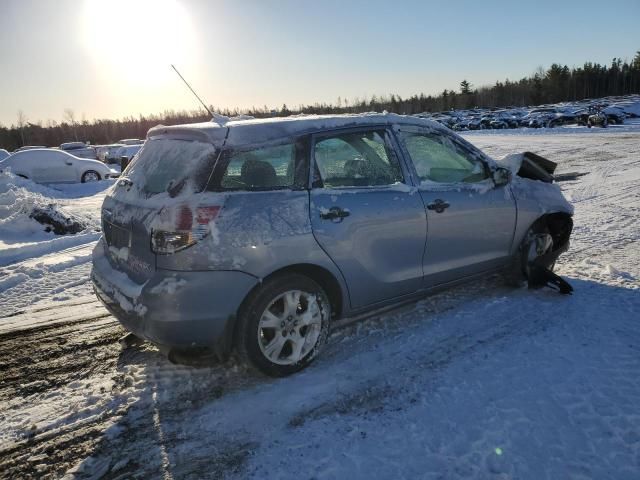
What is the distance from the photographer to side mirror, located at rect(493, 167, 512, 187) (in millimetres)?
4309

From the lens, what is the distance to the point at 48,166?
17.4 metres

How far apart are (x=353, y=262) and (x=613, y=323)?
2272 mm

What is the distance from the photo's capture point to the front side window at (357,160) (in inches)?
136

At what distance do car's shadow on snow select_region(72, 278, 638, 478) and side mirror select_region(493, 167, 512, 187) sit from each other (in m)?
1.11

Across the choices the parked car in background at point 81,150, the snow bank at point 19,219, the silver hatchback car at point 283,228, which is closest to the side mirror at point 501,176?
the silver hatchback car at point 283,228

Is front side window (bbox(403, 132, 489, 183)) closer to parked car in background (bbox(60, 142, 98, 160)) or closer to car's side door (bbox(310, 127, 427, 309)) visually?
car's side door (bbox(310, 127, 427, 309))

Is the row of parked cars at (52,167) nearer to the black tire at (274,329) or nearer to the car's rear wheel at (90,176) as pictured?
the car's rear wheel at (90,176)

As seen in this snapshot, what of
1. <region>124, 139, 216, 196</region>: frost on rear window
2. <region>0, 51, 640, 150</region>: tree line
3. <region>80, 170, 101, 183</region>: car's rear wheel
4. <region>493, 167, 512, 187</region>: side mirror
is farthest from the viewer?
<region>0, 51, 640, 150</region>: tree line

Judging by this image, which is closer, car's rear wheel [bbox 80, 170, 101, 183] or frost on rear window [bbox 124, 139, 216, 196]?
frost on rear window [bbox 124, 139, 216, 196]

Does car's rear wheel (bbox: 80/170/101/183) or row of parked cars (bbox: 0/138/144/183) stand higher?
row of parked cars (bbox: 0/138/144/183)

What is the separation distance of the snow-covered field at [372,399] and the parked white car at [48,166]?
14.5 metres

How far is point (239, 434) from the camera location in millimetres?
2805

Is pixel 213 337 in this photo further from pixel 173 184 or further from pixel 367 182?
pixel 367 182

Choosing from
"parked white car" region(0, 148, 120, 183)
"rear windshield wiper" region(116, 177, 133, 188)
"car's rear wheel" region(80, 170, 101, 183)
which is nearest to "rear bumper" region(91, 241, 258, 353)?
"rear windshield wiper" region(116, 177, 133, 188)
